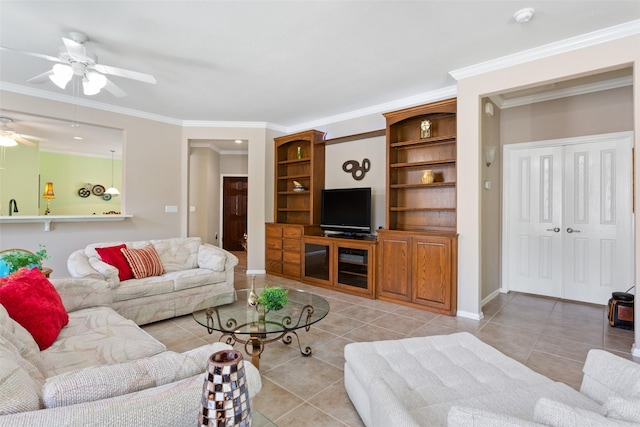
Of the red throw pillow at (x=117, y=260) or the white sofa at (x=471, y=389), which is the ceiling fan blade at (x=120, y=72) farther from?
the white sofa at (x=471, y=389)

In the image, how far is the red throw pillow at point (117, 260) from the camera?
323 centimetres

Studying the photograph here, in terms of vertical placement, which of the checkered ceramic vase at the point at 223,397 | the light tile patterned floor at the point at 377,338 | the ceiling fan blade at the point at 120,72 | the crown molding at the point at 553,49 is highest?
the crown molding at the point at 553,49

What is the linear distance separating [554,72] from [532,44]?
1.10ft

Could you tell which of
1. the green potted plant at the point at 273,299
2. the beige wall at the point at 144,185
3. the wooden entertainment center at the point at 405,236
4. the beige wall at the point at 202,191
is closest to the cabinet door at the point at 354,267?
the wooden entertainment center at the point at 405,236

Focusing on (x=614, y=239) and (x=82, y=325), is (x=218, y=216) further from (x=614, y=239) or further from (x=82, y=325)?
(x=614, y=239)

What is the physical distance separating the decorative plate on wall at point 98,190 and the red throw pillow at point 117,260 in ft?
20.5

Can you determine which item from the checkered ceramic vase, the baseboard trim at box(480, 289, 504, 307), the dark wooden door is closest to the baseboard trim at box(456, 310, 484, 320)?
the baseboard trim at box(480, 289, 504, 307)

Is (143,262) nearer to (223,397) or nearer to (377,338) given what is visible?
(377,338)

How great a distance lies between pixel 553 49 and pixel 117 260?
471 cm

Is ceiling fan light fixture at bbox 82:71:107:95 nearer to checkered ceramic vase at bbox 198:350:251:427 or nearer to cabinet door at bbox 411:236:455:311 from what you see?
checkered ceramic vase at bbox 198:350:251:427

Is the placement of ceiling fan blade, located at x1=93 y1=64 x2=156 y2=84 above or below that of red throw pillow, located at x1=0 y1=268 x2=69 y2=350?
above

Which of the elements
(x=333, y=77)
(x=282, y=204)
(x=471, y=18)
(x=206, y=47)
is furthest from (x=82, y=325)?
(x=282, y=204)

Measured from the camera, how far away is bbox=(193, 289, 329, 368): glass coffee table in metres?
2.16

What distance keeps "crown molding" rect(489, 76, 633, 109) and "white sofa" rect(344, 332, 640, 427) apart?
3.45m
